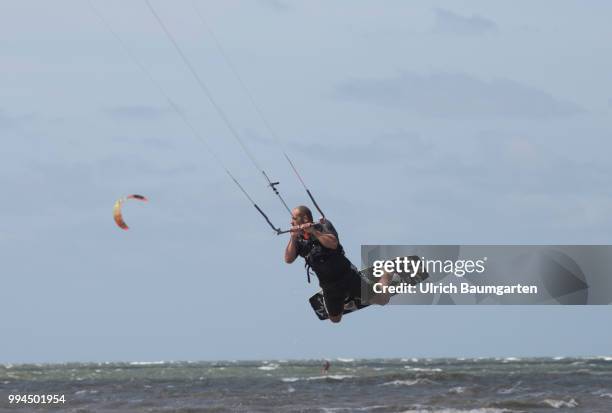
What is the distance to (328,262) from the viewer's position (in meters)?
19.0

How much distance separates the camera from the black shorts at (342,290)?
63.2 ft

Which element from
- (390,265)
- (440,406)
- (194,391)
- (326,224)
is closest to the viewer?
(326,224)

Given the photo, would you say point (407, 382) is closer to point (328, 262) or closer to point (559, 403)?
point (559, 403)

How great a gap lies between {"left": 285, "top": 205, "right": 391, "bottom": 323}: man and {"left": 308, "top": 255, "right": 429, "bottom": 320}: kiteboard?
0.10 metres

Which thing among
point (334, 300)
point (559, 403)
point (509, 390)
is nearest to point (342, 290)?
point (334, 300)

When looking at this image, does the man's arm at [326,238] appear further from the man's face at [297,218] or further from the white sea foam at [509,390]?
the white sea foam at [509,390]

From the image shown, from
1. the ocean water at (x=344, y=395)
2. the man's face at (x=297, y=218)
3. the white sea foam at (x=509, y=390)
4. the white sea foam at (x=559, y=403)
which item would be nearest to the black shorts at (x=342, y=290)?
the man's face at (x=297, y=218)

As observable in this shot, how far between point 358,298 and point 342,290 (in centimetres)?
39

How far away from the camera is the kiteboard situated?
19641 millimetres

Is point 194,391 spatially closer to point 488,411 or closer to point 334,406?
point 334,406

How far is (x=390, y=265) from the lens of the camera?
20.3 m

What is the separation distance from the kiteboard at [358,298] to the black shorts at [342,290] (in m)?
0.09

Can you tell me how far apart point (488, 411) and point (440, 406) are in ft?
8.37

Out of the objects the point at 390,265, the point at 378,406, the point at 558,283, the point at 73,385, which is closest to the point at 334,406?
the point at 378,406
